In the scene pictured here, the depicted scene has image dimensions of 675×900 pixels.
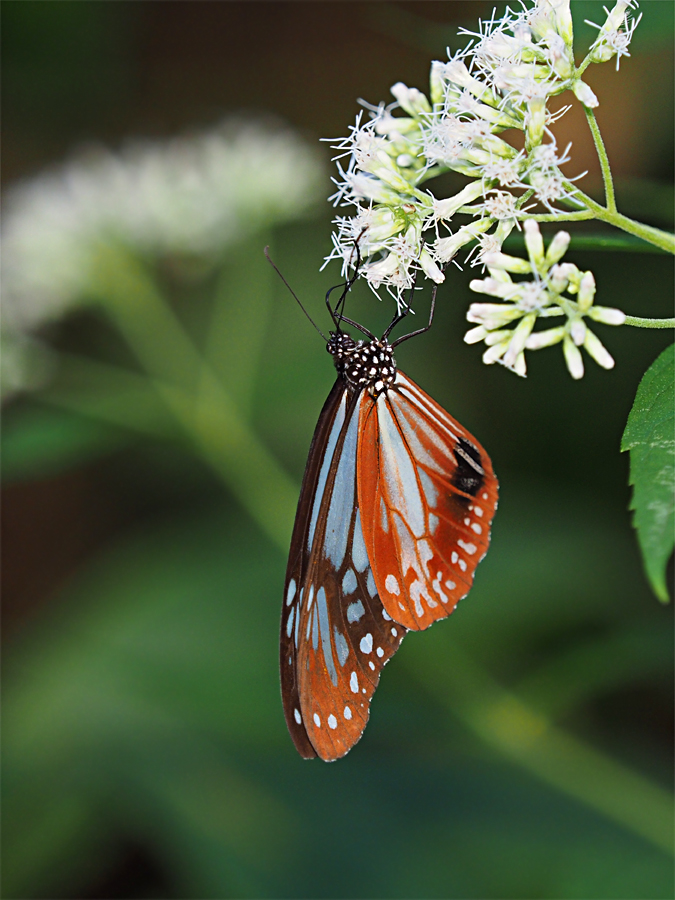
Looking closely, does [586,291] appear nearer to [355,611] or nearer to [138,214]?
[355,611]

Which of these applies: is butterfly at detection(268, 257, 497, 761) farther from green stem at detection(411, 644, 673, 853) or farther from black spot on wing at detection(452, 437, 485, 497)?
green stem at detection(411, 644, 673, 853)

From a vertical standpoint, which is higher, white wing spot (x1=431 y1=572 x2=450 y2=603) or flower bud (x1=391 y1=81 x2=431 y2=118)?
flower bud (x1=391 y1=81 x2=431 y2=118)

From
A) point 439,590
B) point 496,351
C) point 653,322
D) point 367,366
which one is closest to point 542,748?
point 439,590

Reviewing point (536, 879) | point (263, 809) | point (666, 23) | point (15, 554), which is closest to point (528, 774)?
point (536, 879)

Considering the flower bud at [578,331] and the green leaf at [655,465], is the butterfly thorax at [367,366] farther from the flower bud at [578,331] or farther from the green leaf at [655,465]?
the green leaf at [655,465]

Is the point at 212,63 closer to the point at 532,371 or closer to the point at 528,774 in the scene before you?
the point at 532,371

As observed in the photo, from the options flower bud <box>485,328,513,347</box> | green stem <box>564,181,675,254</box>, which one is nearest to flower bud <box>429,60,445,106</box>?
green stem <box>564,181,675,254</box>

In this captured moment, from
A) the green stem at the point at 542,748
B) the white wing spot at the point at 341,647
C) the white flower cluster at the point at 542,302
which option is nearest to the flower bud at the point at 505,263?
the white flower cluster at the point at 542,302
